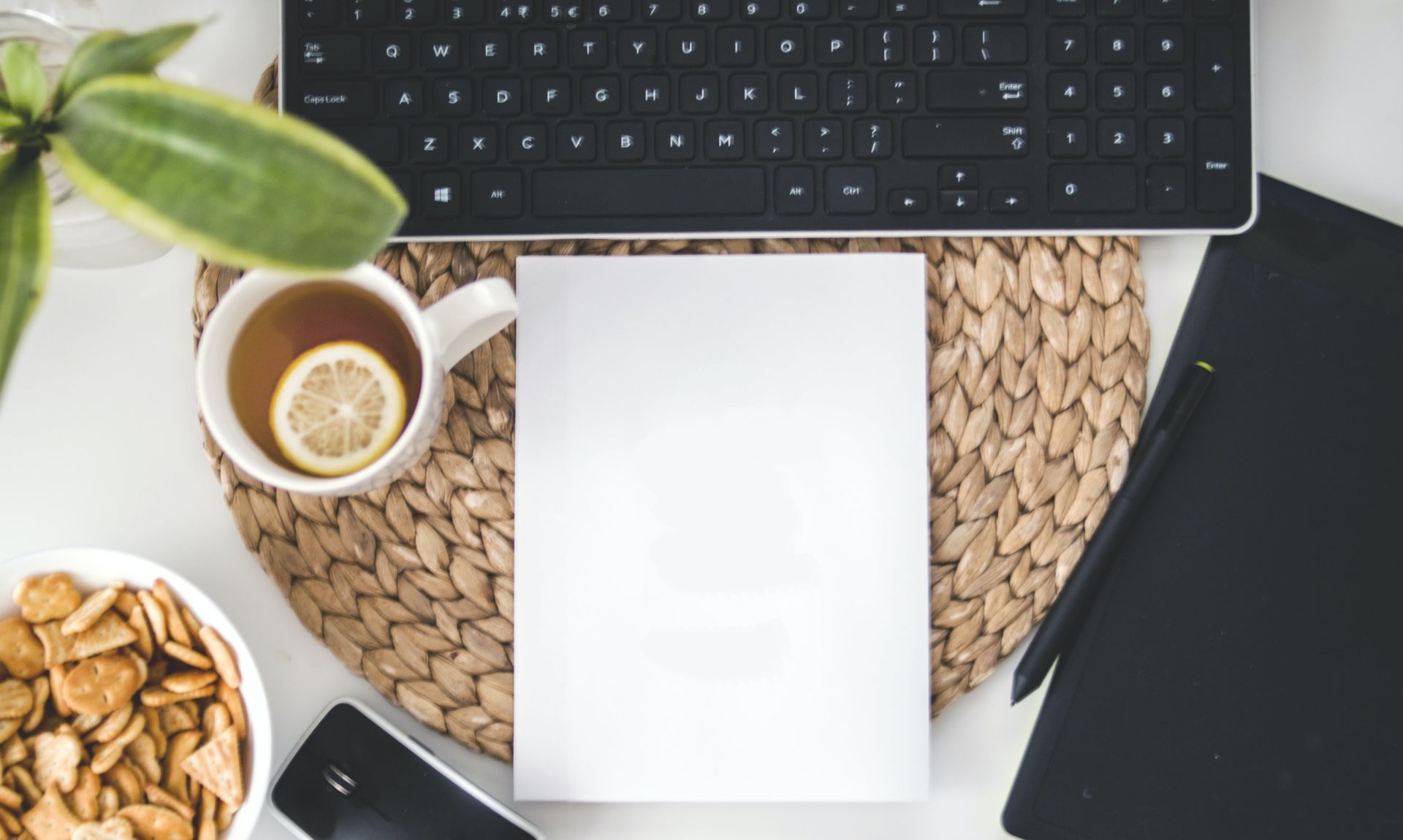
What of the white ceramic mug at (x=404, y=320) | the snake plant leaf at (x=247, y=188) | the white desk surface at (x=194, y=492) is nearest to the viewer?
the snake plant leaf at (x=247, y=188)

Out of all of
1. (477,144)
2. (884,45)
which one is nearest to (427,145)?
(477,144)

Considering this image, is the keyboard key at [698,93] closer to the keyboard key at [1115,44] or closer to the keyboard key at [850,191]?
the keyboard key at [850,191]

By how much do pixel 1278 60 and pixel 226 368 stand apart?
55 cm

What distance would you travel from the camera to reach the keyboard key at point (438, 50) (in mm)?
479

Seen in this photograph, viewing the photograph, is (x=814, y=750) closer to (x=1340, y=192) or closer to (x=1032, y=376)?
(x=1032, y=376)

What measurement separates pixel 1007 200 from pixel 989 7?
95 mm

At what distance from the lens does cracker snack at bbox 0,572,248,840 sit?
429 mm

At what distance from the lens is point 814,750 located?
1.59 feet

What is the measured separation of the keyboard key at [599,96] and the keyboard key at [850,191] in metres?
0.11

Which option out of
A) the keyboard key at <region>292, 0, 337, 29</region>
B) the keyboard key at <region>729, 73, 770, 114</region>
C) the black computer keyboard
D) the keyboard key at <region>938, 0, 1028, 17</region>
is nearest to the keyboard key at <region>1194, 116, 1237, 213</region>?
the black computer keyboard

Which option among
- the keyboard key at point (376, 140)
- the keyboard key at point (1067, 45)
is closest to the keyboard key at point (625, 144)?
the keyboard key at point (376, 140)

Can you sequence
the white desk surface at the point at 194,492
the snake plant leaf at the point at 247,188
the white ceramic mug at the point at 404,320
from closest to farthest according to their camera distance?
the snake plant leaf at the point at 247,188 < the white ceramic mug at the point at 404,320 < the white desk surface at the point at 194,492

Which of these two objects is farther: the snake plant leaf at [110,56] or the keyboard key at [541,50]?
the keyboard key at [541,50]

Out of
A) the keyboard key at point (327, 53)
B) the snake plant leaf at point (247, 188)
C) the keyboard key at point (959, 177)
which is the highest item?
the keyboard key at point (327, 53)
